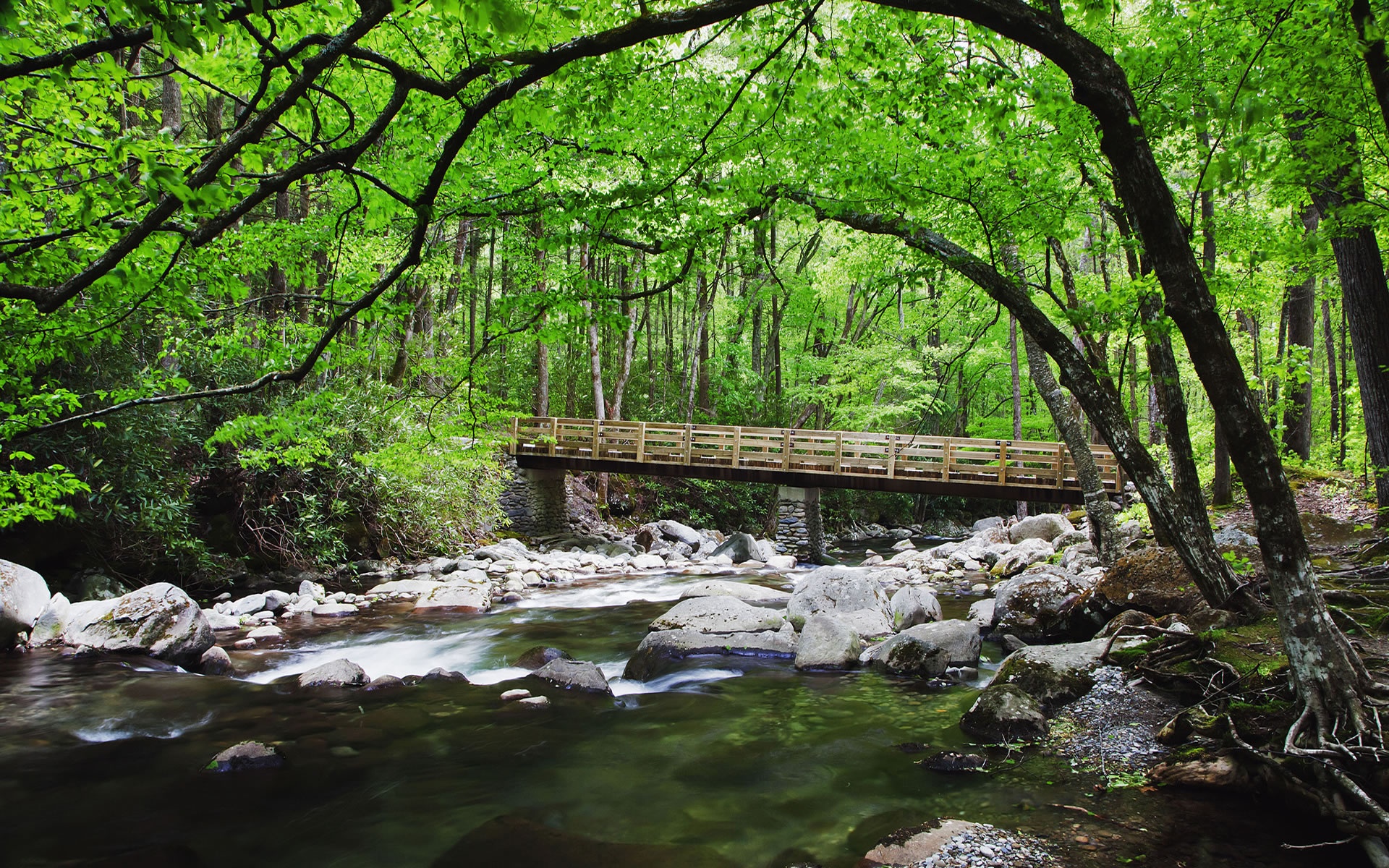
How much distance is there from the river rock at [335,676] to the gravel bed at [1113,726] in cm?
587

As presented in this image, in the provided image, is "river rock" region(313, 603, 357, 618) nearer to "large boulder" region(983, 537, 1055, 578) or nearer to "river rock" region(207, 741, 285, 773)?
"river rock" region(207, 741, 285, 773)

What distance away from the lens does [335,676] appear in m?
6.75

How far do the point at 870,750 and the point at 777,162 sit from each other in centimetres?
468

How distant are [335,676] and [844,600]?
18.9 ft

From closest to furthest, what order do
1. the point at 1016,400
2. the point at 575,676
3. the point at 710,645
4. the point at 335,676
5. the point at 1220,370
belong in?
the point at 1220,370, the point at 335,676, the point at 575,676, the point at 710,645, the point at 1016,400

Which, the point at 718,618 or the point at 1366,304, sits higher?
the point at 1366,304

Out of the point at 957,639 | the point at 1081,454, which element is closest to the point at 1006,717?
the point at 957,639

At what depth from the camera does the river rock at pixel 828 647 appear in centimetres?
730

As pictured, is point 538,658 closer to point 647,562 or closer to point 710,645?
point 710,645

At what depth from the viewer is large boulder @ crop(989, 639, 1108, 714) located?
5184 mm

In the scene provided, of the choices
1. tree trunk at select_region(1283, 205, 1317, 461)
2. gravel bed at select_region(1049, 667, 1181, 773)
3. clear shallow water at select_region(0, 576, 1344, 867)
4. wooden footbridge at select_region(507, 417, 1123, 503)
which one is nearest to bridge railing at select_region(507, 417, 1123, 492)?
wooden footbridge at select_region(507, 417, 1123, 503)

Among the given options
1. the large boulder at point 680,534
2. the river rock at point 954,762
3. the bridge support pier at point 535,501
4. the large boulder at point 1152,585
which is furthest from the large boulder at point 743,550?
the river rock at point 954,762

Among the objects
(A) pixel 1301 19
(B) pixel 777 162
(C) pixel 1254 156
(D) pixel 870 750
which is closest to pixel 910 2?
(C) pixel 1254 156

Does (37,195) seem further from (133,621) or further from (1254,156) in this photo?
(1254,156)
